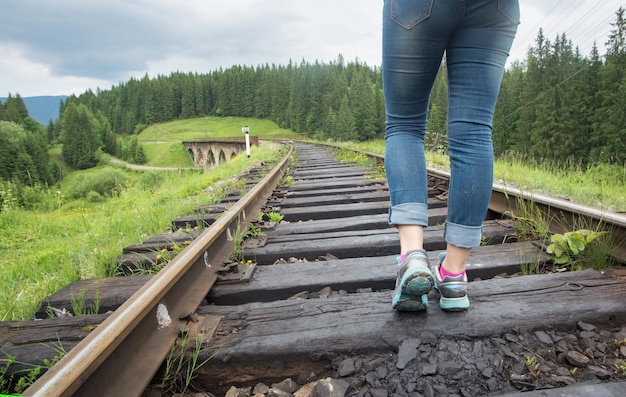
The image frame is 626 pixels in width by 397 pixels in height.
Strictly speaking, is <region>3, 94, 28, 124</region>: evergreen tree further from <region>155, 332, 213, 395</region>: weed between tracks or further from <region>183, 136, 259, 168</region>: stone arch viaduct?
<region>155, 332, 213, 395</region>: weed between tracks

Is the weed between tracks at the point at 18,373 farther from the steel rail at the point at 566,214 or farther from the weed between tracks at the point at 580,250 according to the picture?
the steel rail at the point at 566,214


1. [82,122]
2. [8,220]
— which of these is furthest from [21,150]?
[8,220]

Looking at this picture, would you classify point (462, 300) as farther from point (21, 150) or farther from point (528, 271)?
point (21, 150)

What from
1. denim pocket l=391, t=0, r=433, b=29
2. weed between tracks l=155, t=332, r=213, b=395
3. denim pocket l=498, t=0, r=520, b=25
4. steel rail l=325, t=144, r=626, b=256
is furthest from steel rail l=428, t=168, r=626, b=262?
weed between tracks l=155, t=332, r=213, b=395

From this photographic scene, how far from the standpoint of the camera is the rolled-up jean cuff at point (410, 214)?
58.2 inches

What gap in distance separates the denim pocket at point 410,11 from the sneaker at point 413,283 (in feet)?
2.74

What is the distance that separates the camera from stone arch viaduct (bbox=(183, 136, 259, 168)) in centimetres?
4259

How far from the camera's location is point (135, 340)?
3.76 ft

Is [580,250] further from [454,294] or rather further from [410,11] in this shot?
[410,11]

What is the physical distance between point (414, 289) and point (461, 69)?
84 centimetres

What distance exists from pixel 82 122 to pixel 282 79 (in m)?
52.8

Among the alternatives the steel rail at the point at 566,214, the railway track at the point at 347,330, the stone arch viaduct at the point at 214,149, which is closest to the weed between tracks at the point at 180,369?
the railway track at the point at 347,330

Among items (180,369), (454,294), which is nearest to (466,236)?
(454,294)

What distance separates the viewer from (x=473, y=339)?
126 centimetres
